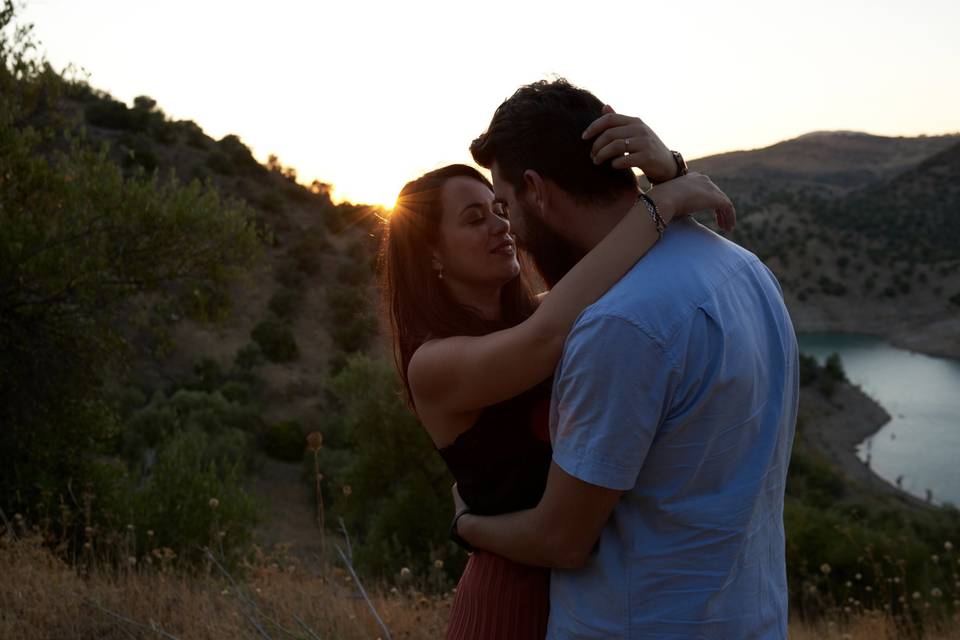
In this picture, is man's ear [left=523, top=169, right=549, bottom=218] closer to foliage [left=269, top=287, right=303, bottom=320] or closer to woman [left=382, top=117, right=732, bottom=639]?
woman [left=382, top=117, right=732, bottom=639]

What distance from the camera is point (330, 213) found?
1511 inches

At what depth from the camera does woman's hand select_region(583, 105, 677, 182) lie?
173 cm

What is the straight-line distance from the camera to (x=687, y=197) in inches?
74.6

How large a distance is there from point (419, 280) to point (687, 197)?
2.90 feet

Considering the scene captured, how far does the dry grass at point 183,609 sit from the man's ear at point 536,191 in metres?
2.66

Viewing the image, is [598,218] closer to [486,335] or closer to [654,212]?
[654,212]

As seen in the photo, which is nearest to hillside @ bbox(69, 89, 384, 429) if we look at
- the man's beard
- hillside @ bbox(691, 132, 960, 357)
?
the man's beard

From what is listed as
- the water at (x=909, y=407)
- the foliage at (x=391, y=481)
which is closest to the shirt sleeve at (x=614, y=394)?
the foliage at (x=391, y=481)

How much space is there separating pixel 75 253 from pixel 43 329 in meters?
0.80

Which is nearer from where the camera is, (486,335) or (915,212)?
(486,335)

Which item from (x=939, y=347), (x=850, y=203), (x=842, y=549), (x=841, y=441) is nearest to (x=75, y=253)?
(x=842, y=549)

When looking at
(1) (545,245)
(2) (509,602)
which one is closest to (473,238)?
(1) (545,245)

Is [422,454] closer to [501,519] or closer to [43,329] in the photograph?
[43,329]

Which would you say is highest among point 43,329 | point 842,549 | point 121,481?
point 43,329
